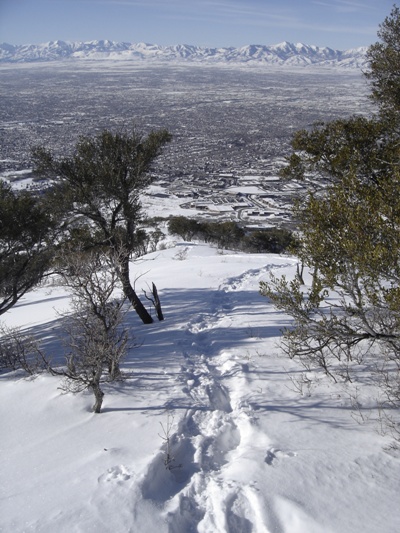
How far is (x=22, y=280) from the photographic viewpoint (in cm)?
1070

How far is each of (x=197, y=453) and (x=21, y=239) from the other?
24.0ft

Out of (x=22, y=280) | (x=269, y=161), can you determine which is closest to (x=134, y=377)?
(x=22, y=280)

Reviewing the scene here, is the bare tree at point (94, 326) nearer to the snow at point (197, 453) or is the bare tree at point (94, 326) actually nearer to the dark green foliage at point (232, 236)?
the snow at point (197, 453)

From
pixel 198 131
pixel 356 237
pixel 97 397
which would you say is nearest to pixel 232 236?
pixel 97 397

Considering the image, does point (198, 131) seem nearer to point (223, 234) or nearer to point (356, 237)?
point (223, 234)

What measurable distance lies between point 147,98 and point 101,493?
17990 centimetres

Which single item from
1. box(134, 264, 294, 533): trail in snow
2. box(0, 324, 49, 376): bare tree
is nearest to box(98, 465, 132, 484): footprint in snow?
box(134, 264, 294, 533): trail in snow

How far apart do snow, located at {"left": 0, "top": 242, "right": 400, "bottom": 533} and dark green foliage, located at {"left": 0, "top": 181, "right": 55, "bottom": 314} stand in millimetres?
3544

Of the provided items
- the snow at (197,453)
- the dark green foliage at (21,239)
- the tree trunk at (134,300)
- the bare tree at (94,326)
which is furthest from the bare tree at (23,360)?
the tree trunk at (134,300)

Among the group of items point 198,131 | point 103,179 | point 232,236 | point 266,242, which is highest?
point 103,179

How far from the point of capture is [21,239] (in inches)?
392

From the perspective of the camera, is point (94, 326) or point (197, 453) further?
point (94, 326)

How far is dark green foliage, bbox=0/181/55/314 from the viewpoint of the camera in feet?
31.2

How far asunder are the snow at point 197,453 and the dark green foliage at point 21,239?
140 inches
